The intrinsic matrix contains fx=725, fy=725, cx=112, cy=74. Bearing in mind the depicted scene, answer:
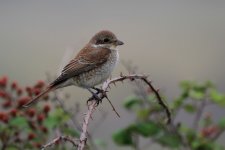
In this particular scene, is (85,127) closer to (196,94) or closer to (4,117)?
(4,117)

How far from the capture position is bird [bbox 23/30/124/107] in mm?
6168

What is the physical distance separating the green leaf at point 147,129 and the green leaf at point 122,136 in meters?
0.09

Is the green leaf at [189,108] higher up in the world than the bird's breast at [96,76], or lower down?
lower down

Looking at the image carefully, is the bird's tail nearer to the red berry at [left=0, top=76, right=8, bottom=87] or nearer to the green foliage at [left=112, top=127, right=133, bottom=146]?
the red berry at [left=0, top=76, right=8, bottom=87]

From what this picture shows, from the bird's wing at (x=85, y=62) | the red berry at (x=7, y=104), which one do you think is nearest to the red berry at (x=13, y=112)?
the red berry at (x=7, y=104)

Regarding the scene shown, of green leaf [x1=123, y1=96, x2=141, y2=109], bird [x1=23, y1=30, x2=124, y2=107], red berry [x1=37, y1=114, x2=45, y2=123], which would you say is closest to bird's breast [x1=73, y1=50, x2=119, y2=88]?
bird [x1=23, y1=30, x2=124, y2=107]

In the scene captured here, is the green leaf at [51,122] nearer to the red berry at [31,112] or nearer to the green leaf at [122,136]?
the red berry at [31,112]

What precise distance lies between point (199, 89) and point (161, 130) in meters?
0.48

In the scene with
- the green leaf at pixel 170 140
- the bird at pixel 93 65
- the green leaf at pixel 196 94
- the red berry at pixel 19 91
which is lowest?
the green leaf at pixel 170 140

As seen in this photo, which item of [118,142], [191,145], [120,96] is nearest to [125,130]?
[118,142]

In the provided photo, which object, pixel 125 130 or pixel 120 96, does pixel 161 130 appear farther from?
pixel 120 96

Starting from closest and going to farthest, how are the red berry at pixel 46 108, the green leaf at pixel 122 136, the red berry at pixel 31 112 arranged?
the red berry at pixel 31 112 → the red berry at pixel 46 108 → the green leaf at pixel 122 136

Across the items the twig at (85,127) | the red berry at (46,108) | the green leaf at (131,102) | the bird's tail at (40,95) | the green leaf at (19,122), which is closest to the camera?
the twig at (85,127)

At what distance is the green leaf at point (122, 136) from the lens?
20.0 ft
